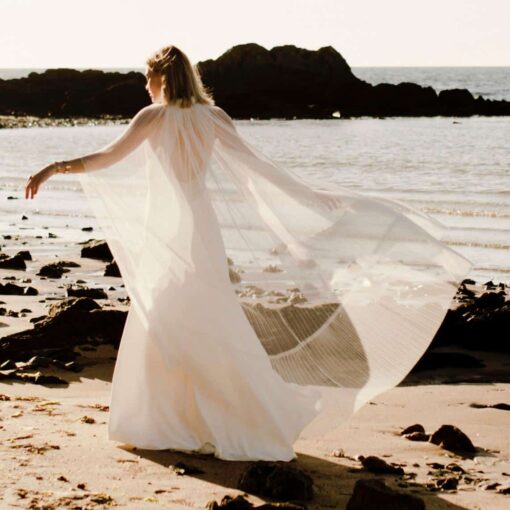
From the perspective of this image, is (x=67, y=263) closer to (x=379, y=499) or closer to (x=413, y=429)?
(x=413, y=429)

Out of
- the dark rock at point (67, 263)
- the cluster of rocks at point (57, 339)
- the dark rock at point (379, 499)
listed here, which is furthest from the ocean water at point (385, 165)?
the dark rock at point (67, 263)

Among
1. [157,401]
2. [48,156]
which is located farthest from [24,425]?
[48,156]

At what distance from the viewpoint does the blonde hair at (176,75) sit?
5.55 metres

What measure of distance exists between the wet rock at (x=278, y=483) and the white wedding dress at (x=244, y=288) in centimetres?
49

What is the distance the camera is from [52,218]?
20.1m

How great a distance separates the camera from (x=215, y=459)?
5.47m

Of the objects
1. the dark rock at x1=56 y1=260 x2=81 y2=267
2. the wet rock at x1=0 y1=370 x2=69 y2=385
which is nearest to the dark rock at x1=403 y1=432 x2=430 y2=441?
the wet rock at x1=0 y1=370 x2=69 y2=385

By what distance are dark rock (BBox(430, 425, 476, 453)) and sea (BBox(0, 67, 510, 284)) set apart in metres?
1.57

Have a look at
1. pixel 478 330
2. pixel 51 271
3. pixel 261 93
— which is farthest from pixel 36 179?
pixel 261 93

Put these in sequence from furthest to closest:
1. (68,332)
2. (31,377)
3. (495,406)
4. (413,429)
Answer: (68,332), (31,377), (495,406), (413,429)

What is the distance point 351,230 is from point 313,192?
295mm

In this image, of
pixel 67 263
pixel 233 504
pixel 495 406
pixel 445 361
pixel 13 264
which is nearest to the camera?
pixel 233 504

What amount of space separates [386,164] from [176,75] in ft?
87.2

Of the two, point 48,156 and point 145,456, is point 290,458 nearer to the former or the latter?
point 145,456
